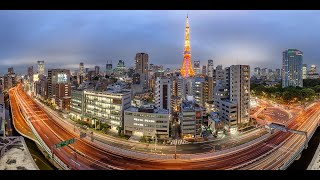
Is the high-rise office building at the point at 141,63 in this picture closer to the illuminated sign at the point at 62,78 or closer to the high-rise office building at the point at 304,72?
the illuminated sign at the point at 62,78

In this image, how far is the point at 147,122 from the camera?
6098mm

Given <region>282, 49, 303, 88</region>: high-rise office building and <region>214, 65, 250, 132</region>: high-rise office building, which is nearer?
<region>214, 65, 250, 132</region>: high-rise office building

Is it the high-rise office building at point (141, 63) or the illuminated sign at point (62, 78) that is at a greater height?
the high-rise office building at point (141, 63)

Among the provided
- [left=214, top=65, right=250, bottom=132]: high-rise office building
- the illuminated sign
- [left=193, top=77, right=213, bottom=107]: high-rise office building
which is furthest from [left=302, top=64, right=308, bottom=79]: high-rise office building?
the illuminated sign

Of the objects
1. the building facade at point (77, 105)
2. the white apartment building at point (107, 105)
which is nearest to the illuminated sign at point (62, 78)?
the building facade at point (77, 105)

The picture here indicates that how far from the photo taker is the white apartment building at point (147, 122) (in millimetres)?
6008

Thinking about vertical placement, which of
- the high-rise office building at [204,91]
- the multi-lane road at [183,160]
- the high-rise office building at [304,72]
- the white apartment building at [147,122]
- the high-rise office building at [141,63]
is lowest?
the multi-lane road at [183,160]

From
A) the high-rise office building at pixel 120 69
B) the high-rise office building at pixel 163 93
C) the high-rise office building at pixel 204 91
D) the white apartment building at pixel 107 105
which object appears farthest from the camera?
the high-rise office building at pixel 120 69

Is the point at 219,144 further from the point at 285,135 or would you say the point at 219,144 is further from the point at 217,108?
the point at 217,108

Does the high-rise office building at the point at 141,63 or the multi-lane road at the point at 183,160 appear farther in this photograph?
the high-rise office building at the point at 141,63

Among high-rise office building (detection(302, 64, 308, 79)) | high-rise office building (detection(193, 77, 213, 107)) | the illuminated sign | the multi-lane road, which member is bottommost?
the multi-lane road

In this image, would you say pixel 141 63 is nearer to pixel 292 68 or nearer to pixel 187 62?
pixel 187 62

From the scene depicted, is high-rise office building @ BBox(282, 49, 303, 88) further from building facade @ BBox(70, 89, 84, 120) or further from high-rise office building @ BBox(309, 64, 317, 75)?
building facade @ BBox(70, 89, 84, 120)

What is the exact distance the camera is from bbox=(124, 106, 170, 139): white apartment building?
19.7 feet
